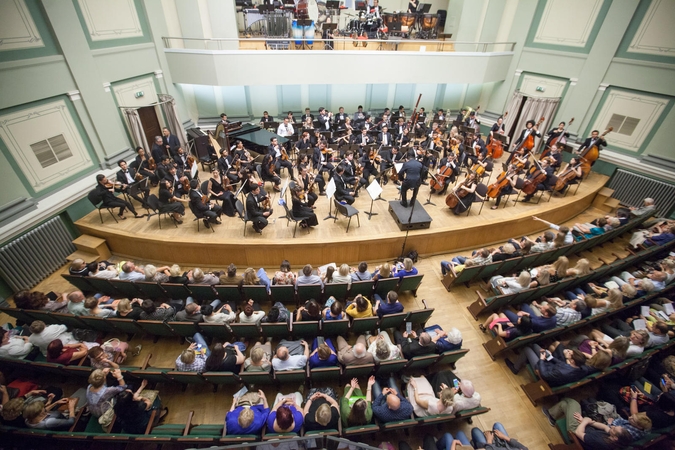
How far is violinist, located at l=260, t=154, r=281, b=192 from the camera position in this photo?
7.83 m

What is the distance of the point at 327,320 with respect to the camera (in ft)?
14.1

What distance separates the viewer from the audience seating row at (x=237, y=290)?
15.7 ft

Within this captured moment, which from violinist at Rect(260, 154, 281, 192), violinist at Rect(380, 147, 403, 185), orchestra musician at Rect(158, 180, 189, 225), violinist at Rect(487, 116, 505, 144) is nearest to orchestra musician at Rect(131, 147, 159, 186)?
orchestra musician at Rect(158, 180, 189, 225)

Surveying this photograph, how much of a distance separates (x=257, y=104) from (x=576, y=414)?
40.2ft

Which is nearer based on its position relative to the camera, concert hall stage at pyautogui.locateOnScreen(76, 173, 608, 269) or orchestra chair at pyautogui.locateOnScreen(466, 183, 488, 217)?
concert hall stage at pyautogui.locateOnScreen(76, 173, 608, 269)

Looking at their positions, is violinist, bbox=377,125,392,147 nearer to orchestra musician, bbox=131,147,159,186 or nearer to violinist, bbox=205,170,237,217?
violinist, bbox=205,170,237,217

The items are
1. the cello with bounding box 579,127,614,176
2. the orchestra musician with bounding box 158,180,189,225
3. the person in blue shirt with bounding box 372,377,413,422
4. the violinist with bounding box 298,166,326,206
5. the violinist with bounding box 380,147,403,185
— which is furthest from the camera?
the cello with bounding box 579,127,614,176

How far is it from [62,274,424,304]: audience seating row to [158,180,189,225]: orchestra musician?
1.93 metres

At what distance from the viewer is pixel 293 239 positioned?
6.25 m


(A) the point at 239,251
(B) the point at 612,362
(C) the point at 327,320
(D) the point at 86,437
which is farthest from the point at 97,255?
(B) the point at 612,362

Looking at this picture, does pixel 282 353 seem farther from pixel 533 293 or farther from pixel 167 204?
pixel 167 204

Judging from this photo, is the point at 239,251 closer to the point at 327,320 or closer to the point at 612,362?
the point at 327,320

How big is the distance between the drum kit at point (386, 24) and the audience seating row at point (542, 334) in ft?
36.6

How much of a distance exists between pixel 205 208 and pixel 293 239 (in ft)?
6.35
